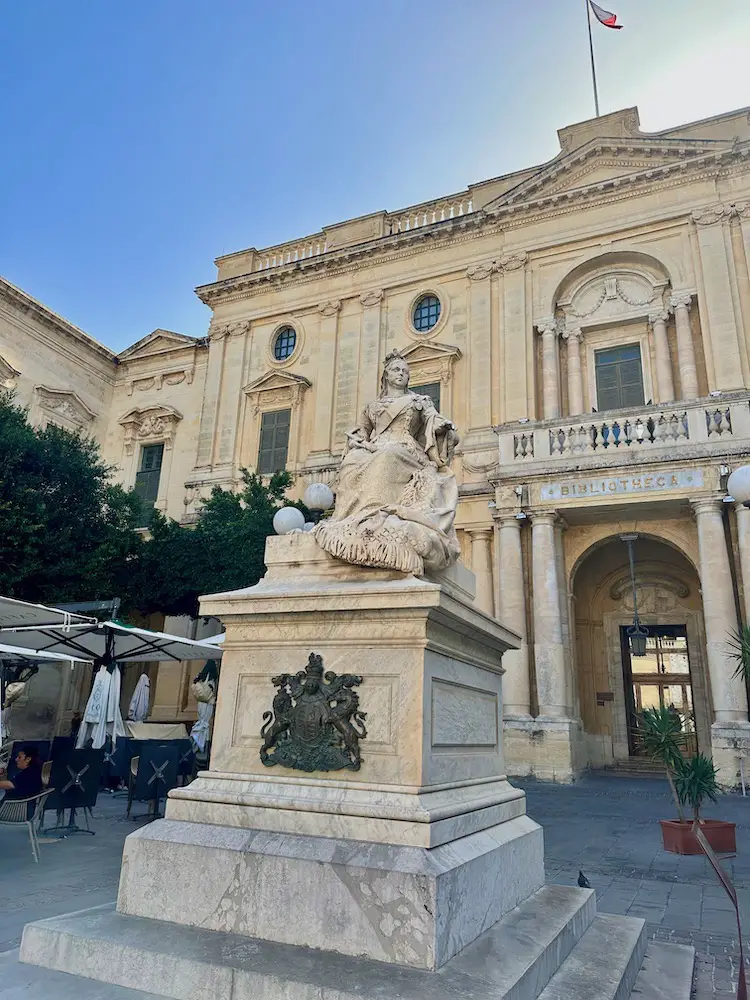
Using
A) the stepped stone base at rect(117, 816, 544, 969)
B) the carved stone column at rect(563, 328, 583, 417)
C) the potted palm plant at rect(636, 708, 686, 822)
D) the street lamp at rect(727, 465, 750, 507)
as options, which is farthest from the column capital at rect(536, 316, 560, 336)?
the stepped stone base at rect(117, 816, 544, 969)

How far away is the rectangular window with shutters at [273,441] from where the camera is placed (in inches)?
874

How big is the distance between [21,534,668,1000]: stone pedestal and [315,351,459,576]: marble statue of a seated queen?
16 centimetres

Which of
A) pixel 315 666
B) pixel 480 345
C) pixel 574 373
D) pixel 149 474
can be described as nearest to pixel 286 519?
pixel 315 666

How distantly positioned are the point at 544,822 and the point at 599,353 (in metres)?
13.4

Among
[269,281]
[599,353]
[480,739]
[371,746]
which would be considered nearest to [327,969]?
[371,746]

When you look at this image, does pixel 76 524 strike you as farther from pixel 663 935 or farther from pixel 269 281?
pixel 663 935

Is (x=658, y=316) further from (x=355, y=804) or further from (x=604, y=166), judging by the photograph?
(x=355, y=804)

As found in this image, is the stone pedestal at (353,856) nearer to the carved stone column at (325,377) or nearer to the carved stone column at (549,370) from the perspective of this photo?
the carved stone column at (549,370)

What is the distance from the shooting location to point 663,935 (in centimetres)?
496

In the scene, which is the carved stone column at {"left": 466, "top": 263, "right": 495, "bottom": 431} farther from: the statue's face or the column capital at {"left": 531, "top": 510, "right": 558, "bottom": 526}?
the statue's face

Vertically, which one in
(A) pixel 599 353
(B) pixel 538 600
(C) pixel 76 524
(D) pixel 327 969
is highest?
(A) pixel 599 353

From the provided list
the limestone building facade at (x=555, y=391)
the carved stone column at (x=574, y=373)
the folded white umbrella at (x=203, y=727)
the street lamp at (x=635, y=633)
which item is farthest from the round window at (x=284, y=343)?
the folded white umbrella at (x=203, y=727)

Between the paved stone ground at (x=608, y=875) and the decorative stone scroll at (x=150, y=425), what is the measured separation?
52.3ft

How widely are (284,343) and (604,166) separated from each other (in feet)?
35.6
